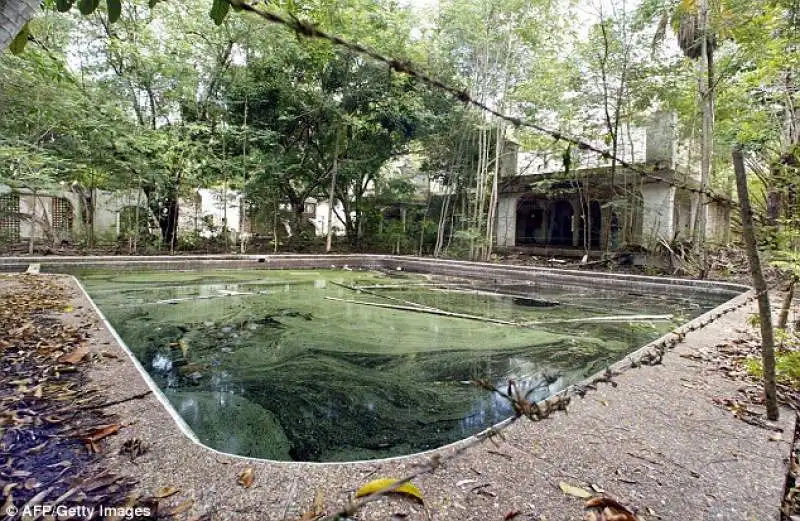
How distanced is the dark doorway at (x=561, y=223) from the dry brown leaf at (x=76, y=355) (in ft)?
44.9

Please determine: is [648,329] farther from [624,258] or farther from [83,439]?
[624,258]

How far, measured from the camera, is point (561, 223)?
48.0 feet

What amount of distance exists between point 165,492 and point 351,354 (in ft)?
7.06

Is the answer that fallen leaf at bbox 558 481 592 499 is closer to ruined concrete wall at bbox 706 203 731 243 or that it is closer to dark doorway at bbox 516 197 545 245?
dark doorway at bbox 516 197 545 245

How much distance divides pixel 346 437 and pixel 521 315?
3658 millimetres

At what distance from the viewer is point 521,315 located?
5.16 metres

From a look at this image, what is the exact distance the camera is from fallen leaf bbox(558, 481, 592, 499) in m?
1.24

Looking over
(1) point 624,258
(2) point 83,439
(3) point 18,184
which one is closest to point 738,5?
(1) point 624,258

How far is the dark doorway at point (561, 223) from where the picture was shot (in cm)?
1417

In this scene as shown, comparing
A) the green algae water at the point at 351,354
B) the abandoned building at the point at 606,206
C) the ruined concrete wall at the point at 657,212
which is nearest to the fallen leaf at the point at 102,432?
the green algae water at the point at 351,354

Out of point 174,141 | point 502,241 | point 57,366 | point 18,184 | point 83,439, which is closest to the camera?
point 83,439

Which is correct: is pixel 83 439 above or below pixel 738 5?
below

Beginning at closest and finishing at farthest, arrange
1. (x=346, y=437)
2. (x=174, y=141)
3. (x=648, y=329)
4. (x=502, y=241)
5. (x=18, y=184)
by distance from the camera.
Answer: (x=346, y=437)
(x=648, y=329)
(x=18, y=184)
(x=174, y=141)
(x=502, y=241)

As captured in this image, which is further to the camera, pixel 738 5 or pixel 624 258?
pixel 624 258
